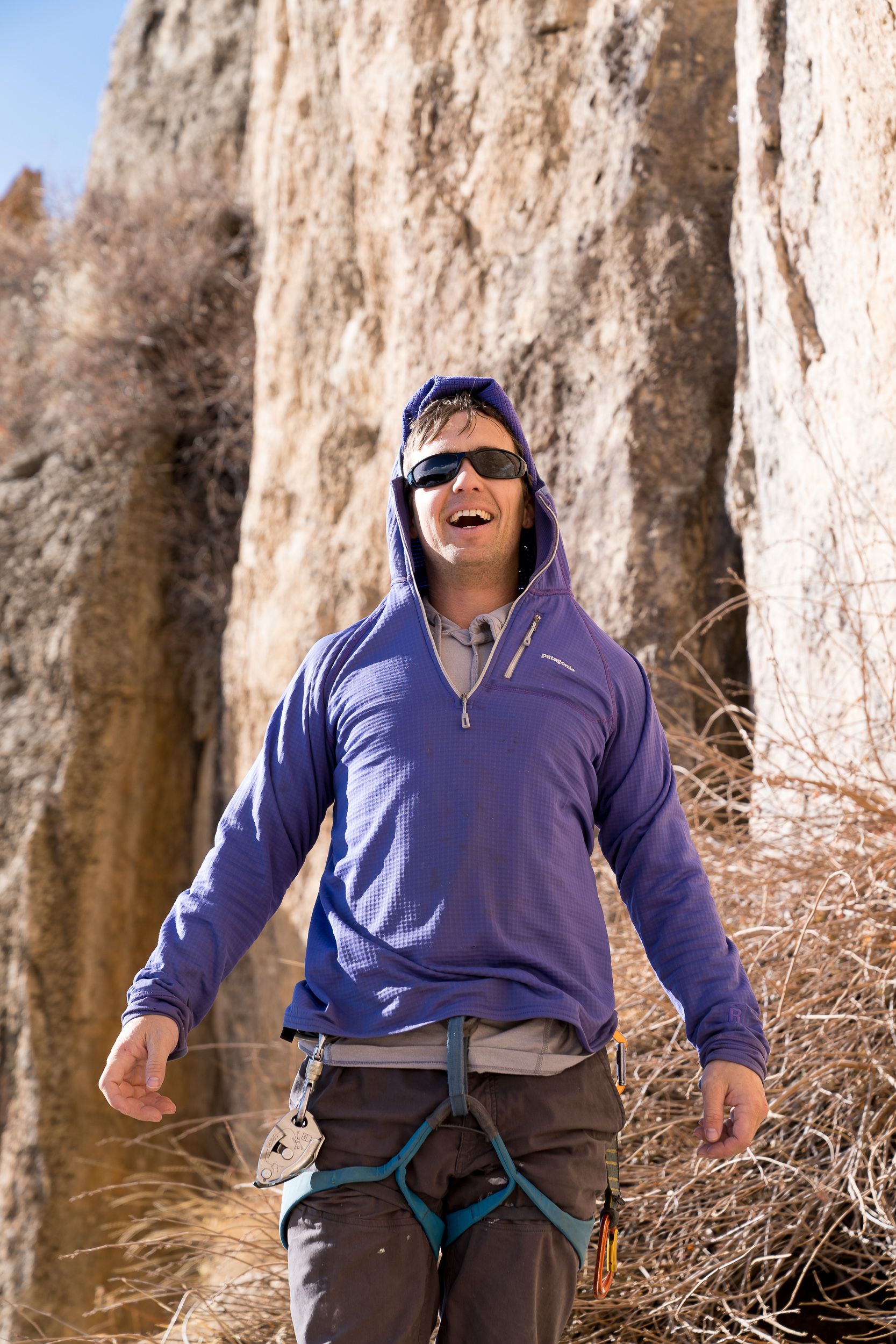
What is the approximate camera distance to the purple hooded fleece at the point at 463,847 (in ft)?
5.58

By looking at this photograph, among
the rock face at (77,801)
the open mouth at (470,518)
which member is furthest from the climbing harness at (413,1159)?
the rock face at (77,801)

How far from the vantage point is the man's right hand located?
65.4 inches

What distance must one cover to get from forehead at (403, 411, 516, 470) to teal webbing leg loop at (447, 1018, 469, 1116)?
0.93m

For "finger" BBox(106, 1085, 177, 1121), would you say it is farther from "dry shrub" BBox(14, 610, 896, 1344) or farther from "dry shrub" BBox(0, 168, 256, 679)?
"dry shrub" BBox(0, 168, 256, 679)

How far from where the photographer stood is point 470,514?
196 cm

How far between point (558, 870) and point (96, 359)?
6.65 meters

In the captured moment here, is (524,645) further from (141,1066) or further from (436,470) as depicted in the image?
(141,1066)

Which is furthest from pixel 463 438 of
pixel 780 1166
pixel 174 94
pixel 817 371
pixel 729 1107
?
pixel 174 94

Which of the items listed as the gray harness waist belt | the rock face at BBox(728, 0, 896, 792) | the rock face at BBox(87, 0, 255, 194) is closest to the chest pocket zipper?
the gray harness waist belt

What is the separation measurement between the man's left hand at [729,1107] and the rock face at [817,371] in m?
1.15

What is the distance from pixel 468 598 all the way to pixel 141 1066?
2.84ft

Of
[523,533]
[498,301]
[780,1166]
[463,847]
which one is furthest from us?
[498,301]

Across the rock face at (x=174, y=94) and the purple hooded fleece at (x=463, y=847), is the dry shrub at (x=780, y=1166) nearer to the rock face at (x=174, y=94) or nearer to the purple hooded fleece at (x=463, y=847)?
the purple hooded fleece at (x=463, y=847)

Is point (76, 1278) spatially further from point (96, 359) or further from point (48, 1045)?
point (96, 359)
